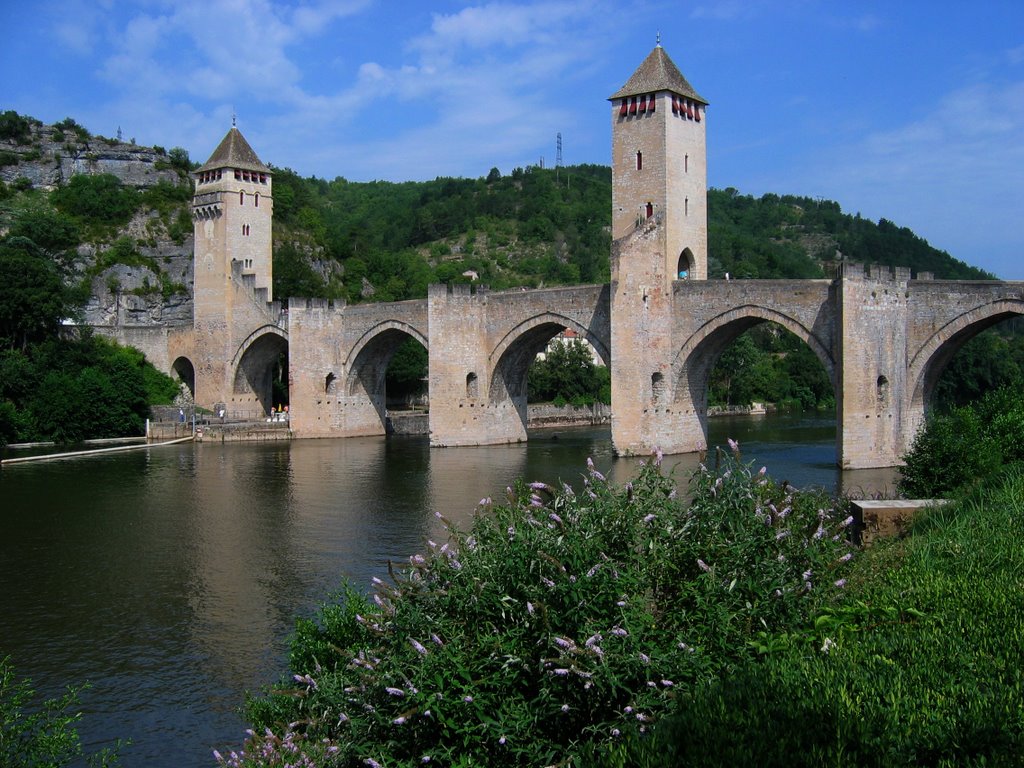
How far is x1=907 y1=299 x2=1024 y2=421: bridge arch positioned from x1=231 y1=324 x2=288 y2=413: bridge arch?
2394cm

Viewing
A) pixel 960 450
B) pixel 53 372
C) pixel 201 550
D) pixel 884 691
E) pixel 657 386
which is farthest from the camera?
pixel 53 372

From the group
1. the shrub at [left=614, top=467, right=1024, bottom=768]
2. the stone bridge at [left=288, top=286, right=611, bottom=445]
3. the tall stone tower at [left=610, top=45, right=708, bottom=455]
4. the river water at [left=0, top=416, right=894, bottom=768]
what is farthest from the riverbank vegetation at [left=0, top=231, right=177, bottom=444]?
the shrub at [left=614, top=467, right=1024, bottom=768]

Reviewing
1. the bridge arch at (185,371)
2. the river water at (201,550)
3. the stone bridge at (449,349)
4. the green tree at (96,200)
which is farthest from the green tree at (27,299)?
the green tree at (96,200)

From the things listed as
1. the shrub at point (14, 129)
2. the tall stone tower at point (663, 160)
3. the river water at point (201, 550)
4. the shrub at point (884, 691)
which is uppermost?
the shrub at point (14, 129)

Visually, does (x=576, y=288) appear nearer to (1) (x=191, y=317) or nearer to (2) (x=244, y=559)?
(2) (x=244, y=559)

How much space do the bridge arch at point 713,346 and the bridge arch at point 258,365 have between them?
1776 cm

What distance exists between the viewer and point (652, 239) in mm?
27734

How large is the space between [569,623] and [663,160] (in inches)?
951

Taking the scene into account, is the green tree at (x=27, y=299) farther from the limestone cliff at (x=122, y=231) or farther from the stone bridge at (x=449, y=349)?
the stone bridge at (x=449, y=349)

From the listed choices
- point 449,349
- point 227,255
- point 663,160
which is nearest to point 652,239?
point 663,160

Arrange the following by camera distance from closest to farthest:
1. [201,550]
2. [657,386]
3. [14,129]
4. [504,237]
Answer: [201,550], [657,386], [14,129], [504,237]

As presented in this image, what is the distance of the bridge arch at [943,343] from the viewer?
23812 mm

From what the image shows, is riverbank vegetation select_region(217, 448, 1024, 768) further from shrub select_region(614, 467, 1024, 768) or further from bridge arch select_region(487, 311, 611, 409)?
bridge arch select_region(487, 311, 611, 409)

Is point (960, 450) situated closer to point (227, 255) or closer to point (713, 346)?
point (713, 346)
